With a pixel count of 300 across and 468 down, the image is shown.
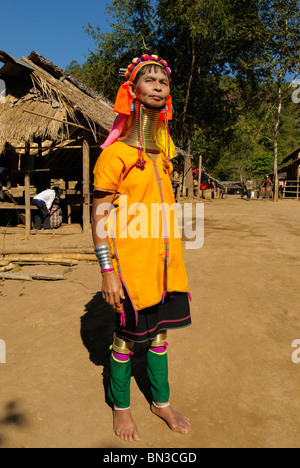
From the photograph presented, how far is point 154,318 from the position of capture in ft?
6.70

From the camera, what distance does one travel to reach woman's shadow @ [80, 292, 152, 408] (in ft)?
8.79

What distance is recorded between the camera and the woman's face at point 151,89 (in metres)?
1.98

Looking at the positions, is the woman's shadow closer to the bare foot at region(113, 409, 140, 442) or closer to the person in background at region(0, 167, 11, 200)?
the bare foot at region(113, 409, 140, 442)

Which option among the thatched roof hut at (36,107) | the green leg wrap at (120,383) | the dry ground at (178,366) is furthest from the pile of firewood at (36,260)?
the green leg wrap at (120,383)

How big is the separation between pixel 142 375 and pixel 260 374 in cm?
97

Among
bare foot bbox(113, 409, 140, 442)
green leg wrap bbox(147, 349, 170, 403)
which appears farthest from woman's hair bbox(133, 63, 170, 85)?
bare foot bbox(113, 409, 140, 442)

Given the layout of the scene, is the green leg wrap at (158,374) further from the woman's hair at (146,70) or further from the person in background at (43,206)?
the person in background at (43,206)

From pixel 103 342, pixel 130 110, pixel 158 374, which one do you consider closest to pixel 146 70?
pixel 130 110

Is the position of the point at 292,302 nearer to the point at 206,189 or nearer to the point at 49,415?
the point at 49,415

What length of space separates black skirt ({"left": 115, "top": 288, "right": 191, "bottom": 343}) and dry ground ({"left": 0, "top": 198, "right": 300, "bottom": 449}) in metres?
0.63

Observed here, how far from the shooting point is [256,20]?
1903cm
